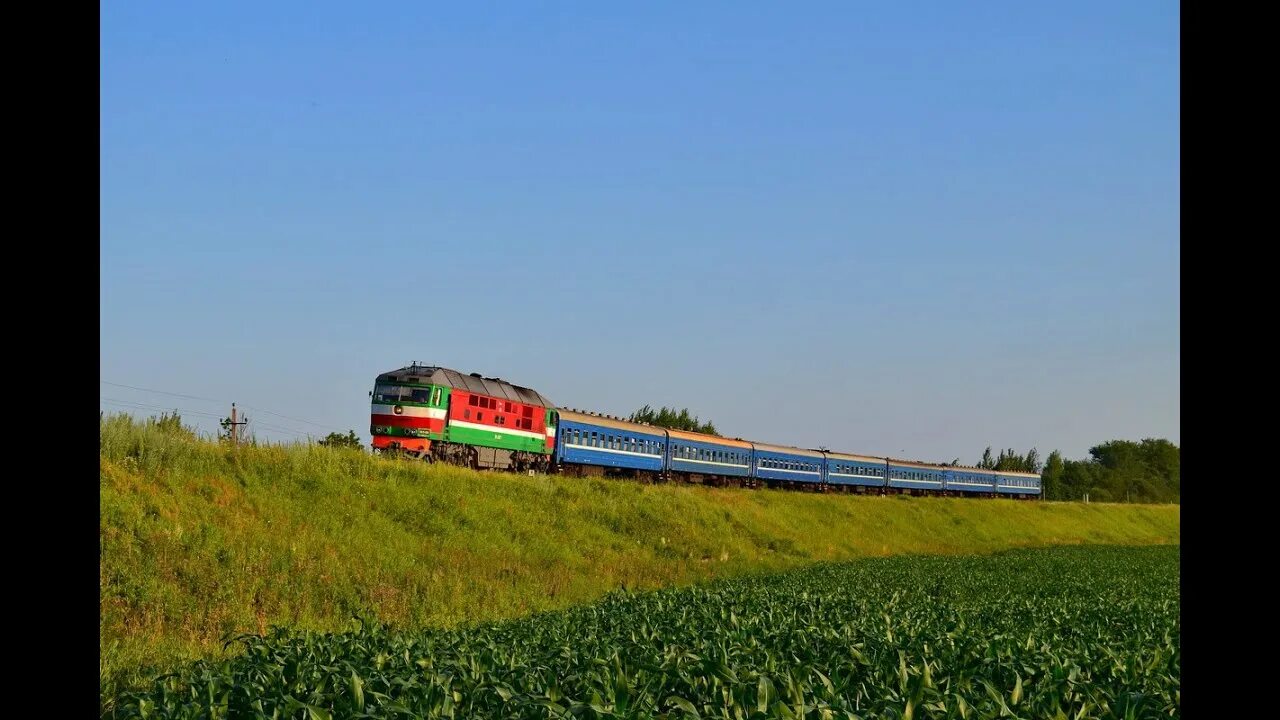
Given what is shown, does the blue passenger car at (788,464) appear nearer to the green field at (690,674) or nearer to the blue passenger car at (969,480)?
the blue passenger car at (969,480)

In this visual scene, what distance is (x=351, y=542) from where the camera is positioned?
91.9 ft

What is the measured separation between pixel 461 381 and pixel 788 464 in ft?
102

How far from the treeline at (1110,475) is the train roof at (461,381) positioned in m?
100

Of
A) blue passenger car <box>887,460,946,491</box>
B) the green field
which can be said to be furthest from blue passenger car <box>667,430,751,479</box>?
the green field

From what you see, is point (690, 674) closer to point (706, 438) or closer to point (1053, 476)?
point (706, 438)

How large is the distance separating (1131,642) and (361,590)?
18341 mm

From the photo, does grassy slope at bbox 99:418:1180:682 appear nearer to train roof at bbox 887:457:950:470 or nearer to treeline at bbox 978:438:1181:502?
train roof at bbox 887:457:950:470

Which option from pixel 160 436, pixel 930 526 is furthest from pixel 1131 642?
pixel 930 526

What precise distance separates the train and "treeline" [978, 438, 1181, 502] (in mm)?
65584

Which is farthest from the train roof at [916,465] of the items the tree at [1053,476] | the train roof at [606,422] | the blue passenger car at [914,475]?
the tree at [1053,476]

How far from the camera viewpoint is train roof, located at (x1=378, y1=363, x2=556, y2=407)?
1551 inches

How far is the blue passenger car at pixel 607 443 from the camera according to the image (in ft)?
159
